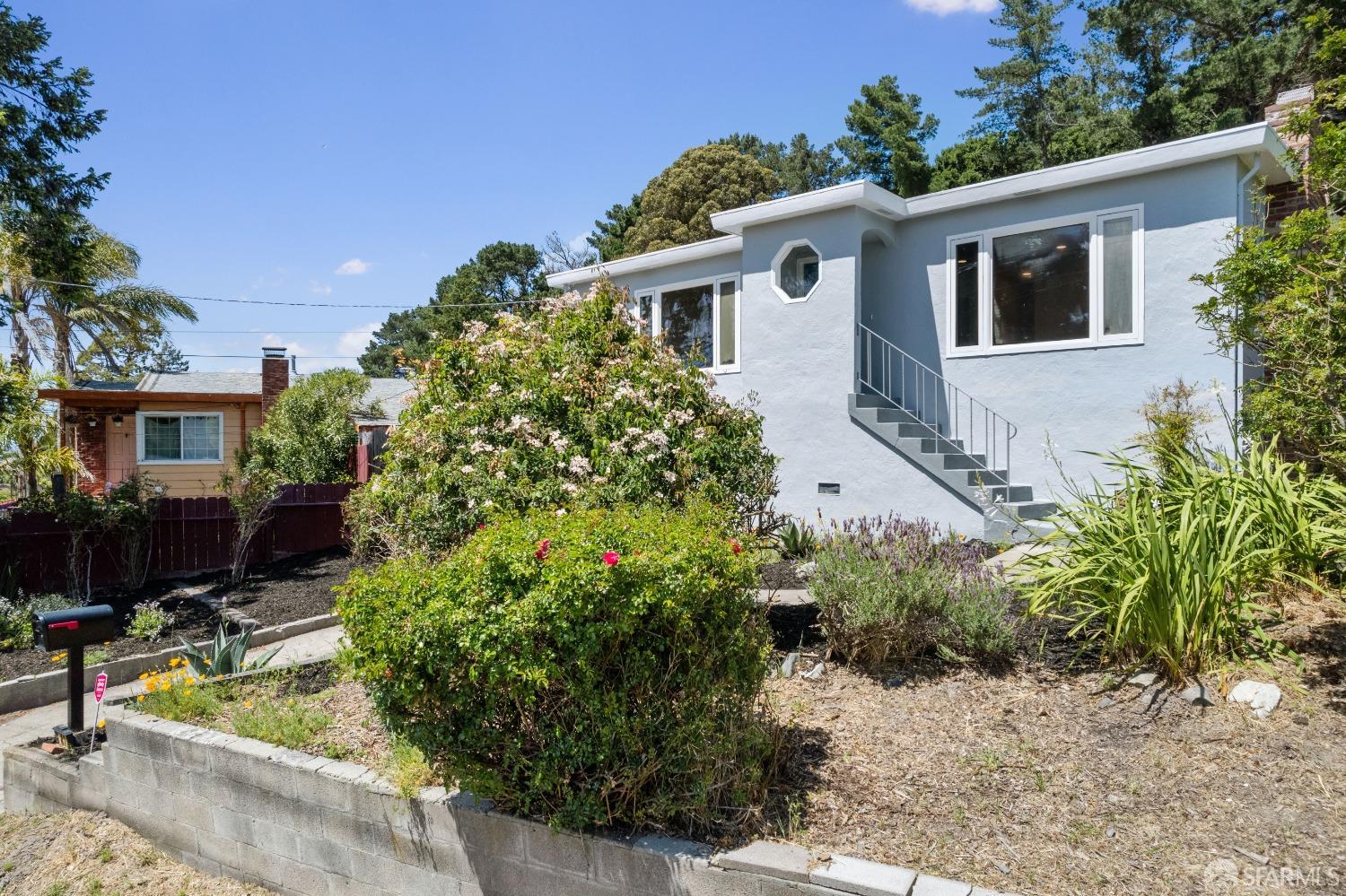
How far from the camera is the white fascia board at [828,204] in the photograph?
9.64 m

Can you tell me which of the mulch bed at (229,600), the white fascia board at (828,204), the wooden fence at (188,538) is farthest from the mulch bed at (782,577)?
the wooden fence at (188,538)

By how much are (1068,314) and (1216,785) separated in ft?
22.7

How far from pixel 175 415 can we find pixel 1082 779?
2296cm

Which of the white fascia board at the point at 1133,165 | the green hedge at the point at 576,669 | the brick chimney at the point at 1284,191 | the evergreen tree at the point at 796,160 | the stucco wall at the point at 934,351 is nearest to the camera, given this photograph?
the green hedge at the point at 576,669

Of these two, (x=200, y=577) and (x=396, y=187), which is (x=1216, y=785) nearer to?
(x=200, y=577)

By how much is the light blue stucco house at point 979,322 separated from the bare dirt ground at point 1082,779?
13.6 feet

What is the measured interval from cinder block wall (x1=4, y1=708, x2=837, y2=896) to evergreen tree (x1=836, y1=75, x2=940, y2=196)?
908 inches

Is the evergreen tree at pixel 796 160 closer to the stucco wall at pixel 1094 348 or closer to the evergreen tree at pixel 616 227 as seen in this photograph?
the evergreen tree at pixel 616 227

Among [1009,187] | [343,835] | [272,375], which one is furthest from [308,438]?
[343,835]

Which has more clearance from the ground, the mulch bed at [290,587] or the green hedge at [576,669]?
the green hedge at [576,669]

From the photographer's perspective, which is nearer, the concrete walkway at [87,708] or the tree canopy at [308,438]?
the concrete walkway at [87,708]

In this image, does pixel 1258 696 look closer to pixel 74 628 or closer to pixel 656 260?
pixel 74 628

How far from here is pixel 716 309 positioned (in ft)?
39.8

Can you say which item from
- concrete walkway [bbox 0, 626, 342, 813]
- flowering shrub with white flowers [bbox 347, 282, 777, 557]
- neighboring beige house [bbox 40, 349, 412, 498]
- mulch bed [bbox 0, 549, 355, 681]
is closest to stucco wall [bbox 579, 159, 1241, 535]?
flowering shrub with white flowers [bbox 347, 282, 777, 557]
